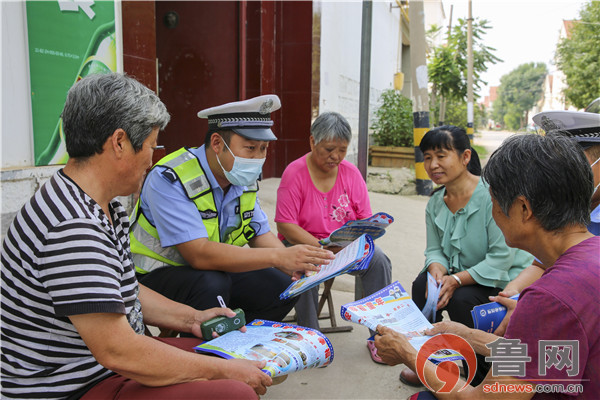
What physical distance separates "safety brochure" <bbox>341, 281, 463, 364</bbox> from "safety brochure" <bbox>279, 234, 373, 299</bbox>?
160mm

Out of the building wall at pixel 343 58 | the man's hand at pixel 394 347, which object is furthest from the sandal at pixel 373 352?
the building wall at pixel 343 58

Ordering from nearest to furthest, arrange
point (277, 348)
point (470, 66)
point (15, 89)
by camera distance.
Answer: point (277, 348)
point (15, 89)
point (470, 66)

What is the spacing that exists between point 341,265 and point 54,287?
1.24 m

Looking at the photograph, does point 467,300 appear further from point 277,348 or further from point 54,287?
point 54,287

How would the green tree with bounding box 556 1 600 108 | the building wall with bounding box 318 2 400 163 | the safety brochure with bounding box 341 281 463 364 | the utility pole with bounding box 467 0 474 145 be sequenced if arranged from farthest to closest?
the green tree with bounding box 556 1 600 108 < the utility pole with bounding box 467 0 474 145 < the building wall with bounding box 318 2 400 163 < the safety brochure with bounding box 341 281 463 364

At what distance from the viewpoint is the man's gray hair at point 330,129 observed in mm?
3203

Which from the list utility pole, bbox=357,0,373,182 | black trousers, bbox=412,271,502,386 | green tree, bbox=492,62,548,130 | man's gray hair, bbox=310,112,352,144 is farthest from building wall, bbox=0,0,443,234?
green tree, bbox=492,62,548,130

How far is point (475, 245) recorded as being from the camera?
2.79m

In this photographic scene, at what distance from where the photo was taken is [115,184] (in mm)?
1532

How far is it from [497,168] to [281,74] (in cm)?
620

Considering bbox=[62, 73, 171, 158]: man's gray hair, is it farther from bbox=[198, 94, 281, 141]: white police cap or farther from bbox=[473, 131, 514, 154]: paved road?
bbox=[473, 131, 514, 154]: paved road

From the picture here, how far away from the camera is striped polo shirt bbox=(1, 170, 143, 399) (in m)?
1.31

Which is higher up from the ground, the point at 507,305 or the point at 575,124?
the point at 575,124

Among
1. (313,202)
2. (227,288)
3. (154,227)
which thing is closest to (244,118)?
(154,227)
